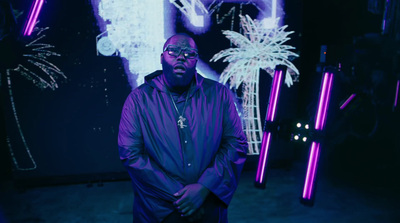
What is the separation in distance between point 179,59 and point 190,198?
774 mm

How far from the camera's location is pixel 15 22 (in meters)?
3.23

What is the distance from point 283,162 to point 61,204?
3291 mm

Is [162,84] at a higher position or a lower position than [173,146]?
higher

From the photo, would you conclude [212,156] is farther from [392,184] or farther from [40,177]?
[392,184]

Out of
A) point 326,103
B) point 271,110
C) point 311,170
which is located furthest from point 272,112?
point 311,170

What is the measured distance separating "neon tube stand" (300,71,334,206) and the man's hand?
1780 mm

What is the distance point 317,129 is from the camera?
2.74 metres

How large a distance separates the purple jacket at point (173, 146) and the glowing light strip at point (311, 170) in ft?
4.85

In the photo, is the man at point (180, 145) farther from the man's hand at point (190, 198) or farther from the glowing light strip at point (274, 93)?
the glowing light strip at point (274, 93)

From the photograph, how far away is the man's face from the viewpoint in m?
1.50

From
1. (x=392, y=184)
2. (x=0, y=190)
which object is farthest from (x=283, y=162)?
(x=0, y=190)

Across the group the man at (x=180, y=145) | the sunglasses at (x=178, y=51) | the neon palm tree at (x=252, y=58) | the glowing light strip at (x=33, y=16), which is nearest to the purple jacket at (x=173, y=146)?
the man at (x=180, y=145)

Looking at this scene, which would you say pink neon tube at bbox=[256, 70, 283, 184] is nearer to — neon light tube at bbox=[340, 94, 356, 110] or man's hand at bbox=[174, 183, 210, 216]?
neon light tube at bbox=[340, 94, 356, 110]

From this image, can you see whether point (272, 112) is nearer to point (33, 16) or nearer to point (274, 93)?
point (274, 93)
